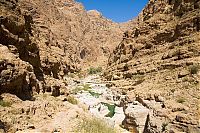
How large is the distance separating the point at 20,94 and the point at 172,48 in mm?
20402

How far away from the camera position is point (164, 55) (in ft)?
95.7

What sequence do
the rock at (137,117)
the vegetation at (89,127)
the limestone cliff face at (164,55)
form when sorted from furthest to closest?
1. the limestone cliff face at (164,55)
2. the rock at (137,117)
3. the vegetation at (89,127)

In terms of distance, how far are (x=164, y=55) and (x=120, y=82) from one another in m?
8.46

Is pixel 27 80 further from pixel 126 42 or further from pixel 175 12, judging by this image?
pixel 126 42

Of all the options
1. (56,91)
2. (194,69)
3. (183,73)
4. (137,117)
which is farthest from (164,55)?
(56,91)

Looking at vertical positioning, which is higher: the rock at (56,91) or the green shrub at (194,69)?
the green shrub at (194,69)

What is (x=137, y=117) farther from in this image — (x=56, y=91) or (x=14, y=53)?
(x=14, y=53)

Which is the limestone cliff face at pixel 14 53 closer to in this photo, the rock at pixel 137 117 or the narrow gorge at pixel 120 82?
the narrow gorge at pixel 120 82

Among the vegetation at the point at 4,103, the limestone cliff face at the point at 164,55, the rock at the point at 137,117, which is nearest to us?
the vegetation at the point at 4,103

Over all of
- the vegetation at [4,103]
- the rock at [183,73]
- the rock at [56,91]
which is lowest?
the vegetation at [4,103]

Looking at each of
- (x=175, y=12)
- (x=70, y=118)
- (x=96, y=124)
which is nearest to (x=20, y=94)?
(x=70, y=118)

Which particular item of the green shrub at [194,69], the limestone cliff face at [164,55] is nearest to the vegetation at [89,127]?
the limestone cliff face at [164,55]

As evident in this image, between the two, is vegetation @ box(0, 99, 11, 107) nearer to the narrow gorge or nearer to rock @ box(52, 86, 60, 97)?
the narrow gorge

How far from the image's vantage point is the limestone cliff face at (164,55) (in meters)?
21.6
